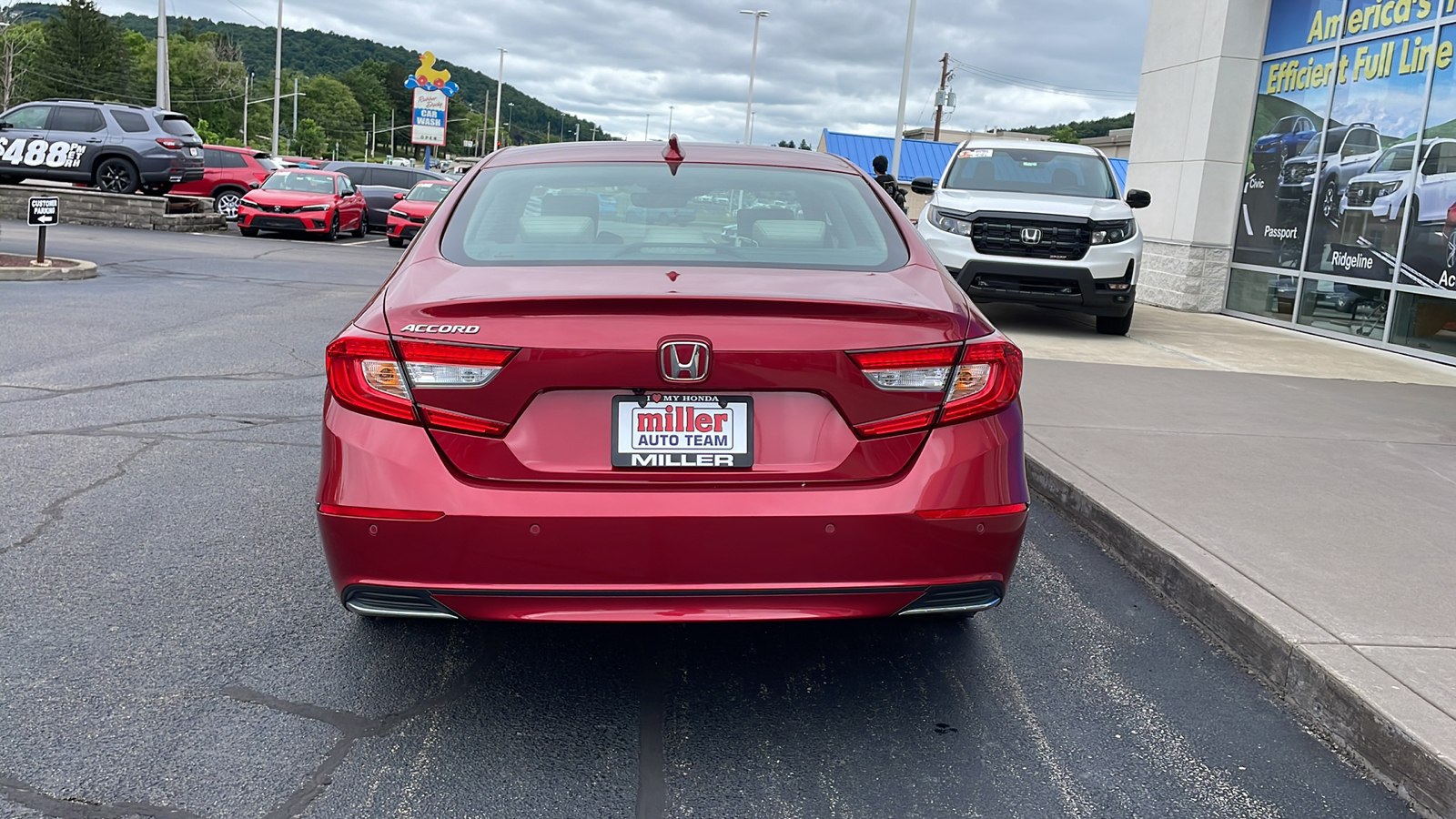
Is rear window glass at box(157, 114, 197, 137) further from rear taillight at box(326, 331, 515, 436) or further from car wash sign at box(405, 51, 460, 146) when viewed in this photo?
car wash sign at box(405, 51, 460, 146)

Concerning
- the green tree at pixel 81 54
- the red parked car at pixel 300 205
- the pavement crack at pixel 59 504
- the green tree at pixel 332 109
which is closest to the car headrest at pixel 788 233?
the pavement crack at pixel 59 504

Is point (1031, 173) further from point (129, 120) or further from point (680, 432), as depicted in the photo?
point (129, 120)

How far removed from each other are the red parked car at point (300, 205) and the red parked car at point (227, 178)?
291 cm

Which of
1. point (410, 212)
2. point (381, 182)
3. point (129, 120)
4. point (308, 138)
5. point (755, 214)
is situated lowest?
point (410, 212)

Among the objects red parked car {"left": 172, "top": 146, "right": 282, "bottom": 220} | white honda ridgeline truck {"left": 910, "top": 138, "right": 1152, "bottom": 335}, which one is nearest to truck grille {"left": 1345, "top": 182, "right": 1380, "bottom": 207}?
white honda ridgeline truck {"left": 910, "top": 138, "right": 1152, "bottom": 335}

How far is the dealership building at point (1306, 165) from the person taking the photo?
38.7 ft

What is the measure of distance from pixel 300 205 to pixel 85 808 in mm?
22991

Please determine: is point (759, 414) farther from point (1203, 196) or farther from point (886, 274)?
point (1203, 196)

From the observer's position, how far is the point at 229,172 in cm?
2764

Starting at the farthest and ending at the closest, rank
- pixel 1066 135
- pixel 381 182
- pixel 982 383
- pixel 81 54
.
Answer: pixel 1066 135 < pixel 81 54 < pixel 381 182 < pixel 982 383

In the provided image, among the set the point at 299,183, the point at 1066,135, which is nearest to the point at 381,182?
the point at 299,183

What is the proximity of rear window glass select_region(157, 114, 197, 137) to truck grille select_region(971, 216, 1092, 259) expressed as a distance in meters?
18.5

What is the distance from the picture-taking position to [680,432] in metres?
2.84

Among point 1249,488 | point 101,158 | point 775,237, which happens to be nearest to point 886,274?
point 775,237
